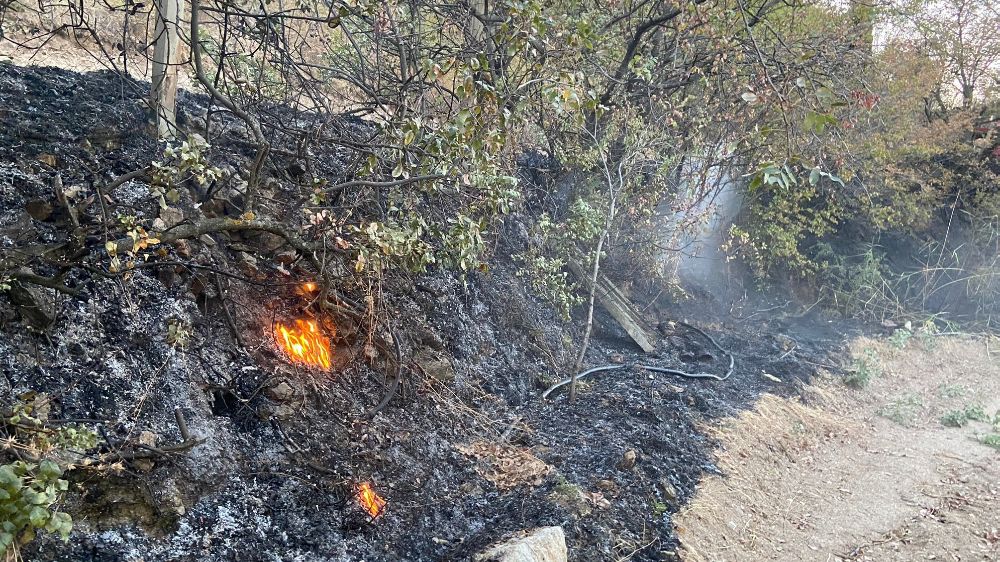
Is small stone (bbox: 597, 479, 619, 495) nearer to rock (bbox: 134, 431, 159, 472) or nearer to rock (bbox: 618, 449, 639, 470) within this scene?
rock (bbox: 618, 449, 639, 470)

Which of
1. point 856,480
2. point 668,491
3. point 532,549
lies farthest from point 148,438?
point 856,480

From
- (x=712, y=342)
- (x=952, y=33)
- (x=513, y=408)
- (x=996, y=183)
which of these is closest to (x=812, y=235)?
(x=996, y=183)

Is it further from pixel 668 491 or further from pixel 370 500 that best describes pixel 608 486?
pixel 370 500

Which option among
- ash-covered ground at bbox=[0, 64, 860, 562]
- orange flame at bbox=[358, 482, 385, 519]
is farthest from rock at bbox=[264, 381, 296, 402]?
orange flame at bbox=[358, 482, 385, 519]

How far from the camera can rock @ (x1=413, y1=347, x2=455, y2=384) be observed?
15.1ft

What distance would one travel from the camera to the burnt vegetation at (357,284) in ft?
8.84

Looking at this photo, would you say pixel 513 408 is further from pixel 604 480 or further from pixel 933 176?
pixel 933 176

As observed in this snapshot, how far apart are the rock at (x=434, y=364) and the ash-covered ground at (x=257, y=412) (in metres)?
0.02

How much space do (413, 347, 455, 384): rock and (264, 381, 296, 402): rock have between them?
3.79 ft

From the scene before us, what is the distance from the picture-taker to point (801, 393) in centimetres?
716

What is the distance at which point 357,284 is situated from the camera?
3.86 meters

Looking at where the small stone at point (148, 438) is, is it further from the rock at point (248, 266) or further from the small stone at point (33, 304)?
the rock at point (248, 266)

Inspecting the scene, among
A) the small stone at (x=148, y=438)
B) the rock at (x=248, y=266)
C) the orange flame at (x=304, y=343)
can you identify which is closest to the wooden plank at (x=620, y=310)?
the orange flame at (x=304, y=343)

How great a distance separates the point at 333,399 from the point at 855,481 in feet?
14.2
